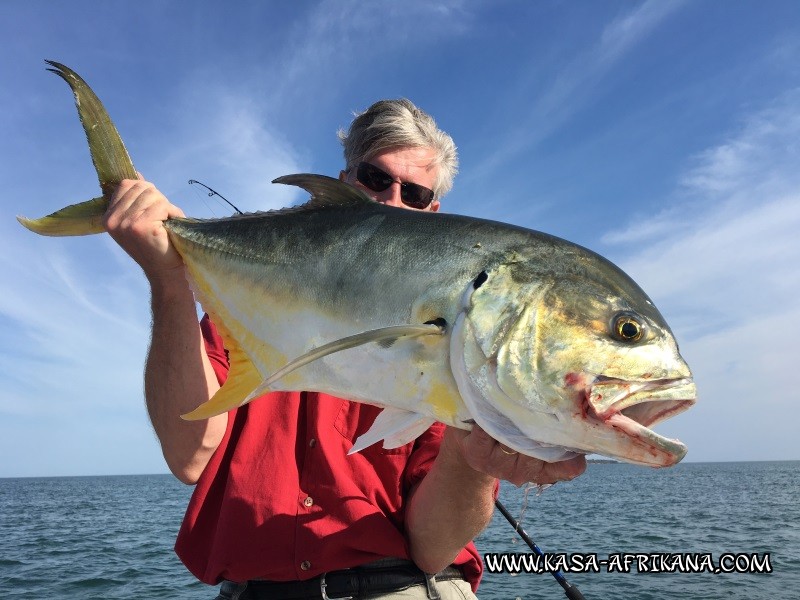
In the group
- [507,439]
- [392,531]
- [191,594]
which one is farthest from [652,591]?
[507,439]

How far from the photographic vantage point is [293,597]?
272cm

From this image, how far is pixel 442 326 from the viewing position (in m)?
1.88

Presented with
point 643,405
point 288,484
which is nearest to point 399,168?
point 288,484

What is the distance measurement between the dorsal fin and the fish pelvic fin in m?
0.66

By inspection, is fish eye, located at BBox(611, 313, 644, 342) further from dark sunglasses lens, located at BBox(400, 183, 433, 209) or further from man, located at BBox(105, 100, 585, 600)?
dark sunglasses lens, located at BBox(400, 183, 433, 209)

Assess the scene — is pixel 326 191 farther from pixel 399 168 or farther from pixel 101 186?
pixel 399 168

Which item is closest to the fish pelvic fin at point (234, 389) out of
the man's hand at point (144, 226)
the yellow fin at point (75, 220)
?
the man's hand at point (144, 226)

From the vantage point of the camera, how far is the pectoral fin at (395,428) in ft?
6.42

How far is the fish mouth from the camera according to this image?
1.60m

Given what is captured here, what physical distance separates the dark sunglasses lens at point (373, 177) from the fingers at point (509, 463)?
193 cm

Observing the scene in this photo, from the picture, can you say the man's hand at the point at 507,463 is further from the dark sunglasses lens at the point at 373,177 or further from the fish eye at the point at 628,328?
the dark sunglasses lens at the point at 373,177

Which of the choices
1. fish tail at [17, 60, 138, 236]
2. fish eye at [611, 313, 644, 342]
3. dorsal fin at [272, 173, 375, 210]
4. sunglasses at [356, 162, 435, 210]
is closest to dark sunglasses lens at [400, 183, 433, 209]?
sunglasses at [356, 162, 435, 210]

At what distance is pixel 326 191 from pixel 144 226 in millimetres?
790

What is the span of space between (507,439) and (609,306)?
1.76ft
